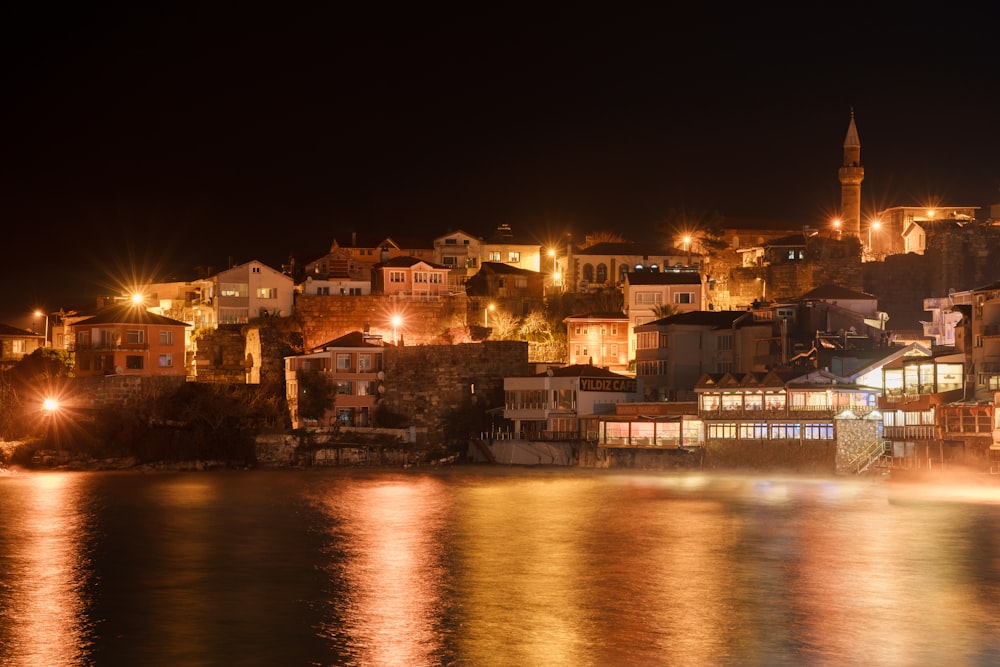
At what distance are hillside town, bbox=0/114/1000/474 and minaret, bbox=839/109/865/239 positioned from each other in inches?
4.4

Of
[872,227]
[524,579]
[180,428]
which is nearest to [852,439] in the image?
[524,579]

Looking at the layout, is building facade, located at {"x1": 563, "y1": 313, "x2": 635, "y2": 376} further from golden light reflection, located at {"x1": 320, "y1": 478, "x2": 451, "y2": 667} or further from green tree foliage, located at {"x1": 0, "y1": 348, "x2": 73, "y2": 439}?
green tree foliage, located at {"x1": 0, "y1": 348, "x2": 73, "y2": 439}

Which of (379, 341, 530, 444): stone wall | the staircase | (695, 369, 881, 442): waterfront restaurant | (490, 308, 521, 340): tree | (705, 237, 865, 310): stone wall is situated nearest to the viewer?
(695, 369, 881, 442): waterfront restaurant

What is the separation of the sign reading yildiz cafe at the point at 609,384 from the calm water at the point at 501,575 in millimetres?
9166

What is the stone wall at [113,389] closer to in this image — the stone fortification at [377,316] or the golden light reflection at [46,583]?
the stone fortification at [377,316]

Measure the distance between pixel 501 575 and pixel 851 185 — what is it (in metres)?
50.7

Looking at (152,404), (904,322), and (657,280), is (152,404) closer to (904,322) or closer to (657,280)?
(657,280)

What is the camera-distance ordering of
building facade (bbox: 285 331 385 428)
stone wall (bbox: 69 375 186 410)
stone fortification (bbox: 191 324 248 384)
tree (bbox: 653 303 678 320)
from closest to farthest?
stone wall (bbox: 69 375 186 410) < building facade (bbox: 285 331 385 428) < stone fortification (bbox: 191 324 248 384) < tree (bbox: 653 303 678 320)

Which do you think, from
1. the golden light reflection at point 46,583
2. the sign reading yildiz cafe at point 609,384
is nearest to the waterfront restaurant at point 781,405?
the sign reading yildiz cafe at point 609,384

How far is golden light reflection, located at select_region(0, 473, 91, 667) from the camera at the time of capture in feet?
64.2

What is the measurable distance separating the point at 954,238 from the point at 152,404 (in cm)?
3815

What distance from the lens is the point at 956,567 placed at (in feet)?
Result: 87.2

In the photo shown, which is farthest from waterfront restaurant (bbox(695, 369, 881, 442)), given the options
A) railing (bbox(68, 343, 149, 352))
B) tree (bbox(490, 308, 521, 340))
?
railing (bbox(68, 343, 149, 352))

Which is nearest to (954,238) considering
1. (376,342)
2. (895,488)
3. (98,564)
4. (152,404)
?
(895,488)
